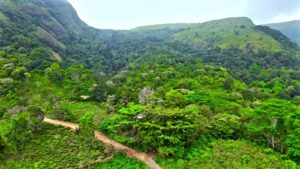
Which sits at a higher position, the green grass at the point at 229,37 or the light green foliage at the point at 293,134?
the green grass at the point at 229,37

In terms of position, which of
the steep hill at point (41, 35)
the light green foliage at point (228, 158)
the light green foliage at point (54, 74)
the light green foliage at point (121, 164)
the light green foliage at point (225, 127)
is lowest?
the light green foliage at point (121, 164)

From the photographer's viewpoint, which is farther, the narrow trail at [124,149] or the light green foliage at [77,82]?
the light green foliage at [77,82]

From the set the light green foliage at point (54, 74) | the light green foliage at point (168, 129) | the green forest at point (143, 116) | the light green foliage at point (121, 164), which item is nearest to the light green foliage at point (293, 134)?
the green forest at point (143, 116)

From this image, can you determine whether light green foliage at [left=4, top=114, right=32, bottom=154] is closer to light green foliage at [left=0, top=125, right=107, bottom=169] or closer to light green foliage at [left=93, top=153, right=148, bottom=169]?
light green foliage at [left=0, top=125, right=107, bottom=169]

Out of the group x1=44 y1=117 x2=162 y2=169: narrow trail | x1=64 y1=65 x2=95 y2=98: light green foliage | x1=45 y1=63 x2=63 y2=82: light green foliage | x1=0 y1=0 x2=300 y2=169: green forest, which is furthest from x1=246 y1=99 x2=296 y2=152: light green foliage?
x1=45 y1=63 x2=63 y2=82: light green foliage

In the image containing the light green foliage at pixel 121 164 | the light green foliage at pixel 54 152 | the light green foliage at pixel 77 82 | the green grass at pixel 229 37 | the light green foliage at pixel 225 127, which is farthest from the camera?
the green grass at pixel 229 37

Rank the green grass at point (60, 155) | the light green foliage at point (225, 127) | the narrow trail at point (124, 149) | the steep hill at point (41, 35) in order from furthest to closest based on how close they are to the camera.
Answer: the steep hill at point (41, 35) → the light green foliage at point (225, 127) → the green grass at point (60, 155) → the narrow trail at point (124, 149)

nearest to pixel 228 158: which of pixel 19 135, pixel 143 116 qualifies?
pixel 143 116

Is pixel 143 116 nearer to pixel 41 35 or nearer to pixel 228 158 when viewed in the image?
pixel 228 158

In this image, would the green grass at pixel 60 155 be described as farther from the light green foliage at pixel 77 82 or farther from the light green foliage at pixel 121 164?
the light green foliage at pixel 77 82

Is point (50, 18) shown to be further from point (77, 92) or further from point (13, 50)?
point (77, 92)

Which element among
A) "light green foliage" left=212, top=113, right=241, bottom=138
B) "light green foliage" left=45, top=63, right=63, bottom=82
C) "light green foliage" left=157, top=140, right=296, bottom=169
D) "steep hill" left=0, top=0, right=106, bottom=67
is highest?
"steep hill" left=0, top=0, right=106, bottom=67

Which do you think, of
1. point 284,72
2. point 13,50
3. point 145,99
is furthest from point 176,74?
point 13,50
